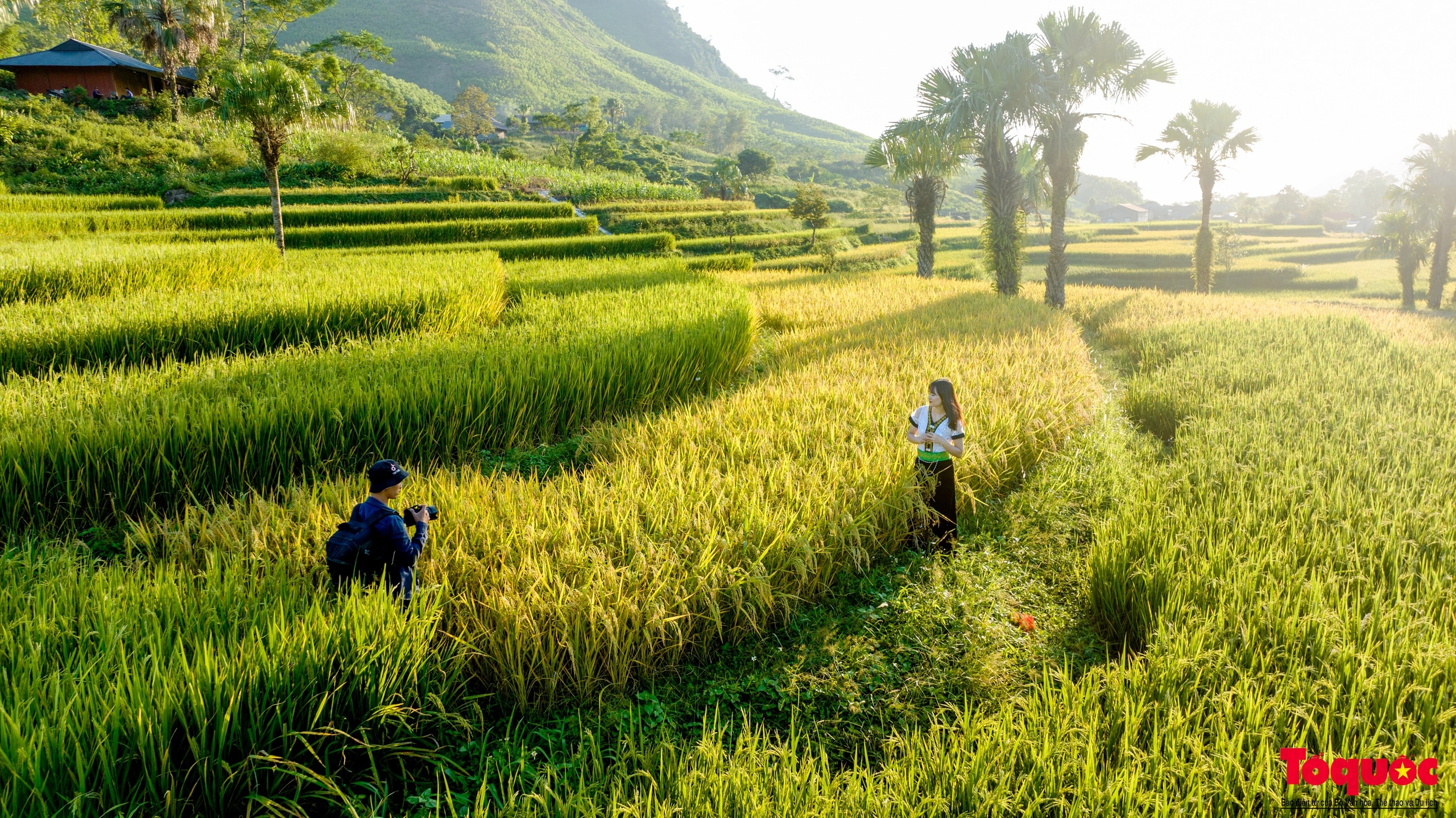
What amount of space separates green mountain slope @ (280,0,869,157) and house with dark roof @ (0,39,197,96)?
206ft

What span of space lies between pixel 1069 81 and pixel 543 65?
129 meters

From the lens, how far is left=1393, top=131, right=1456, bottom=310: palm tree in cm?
2027

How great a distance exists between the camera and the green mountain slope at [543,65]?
109 meters

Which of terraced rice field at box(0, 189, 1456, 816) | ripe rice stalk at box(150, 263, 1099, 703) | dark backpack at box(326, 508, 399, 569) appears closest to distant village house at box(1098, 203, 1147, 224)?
terraced rice field at box(0, 189, 1456, 816)

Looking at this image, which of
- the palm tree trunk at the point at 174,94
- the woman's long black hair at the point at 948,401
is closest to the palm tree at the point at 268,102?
the woman's long black hair at the point at 948,401

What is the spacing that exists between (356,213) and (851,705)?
21.3 metres

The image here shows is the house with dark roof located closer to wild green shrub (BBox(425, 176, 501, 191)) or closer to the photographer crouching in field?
wild green shrub (BBox(425, 176, 501, 191))

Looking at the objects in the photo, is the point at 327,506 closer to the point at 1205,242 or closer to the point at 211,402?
the point at 211,402

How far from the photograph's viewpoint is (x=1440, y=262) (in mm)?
20797

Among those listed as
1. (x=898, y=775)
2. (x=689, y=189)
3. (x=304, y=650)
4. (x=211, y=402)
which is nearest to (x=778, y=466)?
(x=898, y=775)

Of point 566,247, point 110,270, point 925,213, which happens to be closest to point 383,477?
point 110,270

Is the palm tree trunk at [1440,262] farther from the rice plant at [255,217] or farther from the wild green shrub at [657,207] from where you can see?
the rice plant at [255,217]

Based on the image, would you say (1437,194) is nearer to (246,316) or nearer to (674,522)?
(674,522)

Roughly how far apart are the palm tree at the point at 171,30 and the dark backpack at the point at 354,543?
34.1 metres
